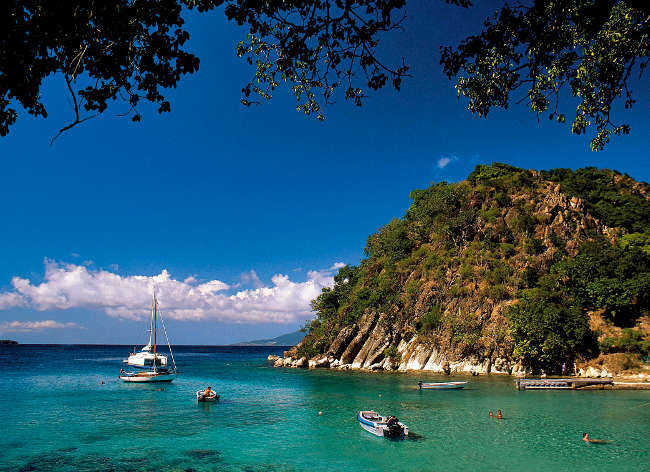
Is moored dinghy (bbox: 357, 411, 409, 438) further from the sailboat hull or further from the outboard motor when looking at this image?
the sailboat hull

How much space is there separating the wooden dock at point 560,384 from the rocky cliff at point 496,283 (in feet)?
21.6

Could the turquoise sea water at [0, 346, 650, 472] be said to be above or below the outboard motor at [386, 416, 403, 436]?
below

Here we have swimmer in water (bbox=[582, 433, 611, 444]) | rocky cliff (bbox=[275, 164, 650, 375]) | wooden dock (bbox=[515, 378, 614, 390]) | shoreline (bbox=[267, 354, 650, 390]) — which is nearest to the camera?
swimmer in water (bbox=[582, 433, 611, 444])

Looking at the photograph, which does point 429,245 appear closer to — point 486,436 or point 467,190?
point 467,190

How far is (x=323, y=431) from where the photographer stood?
25.0 meters

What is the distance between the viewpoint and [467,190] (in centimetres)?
7394

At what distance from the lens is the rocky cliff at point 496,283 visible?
47438mm

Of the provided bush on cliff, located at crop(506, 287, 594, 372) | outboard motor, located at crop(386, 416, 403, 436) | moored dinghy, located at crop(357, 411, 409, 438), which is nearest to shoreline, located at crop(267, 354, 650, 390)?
bush on cliff, located at crop(506, 287, 594, 372)

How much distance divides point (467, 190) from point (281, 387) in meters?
50.2

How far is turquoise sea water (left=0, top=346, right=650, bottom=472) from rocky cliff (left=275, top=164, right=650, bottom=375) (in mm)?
11048

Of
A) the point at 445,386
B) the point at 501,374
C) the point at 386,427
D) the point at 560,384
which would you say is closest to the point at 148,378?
the point at 445,386

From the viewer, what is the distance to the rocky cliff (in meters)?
47.4

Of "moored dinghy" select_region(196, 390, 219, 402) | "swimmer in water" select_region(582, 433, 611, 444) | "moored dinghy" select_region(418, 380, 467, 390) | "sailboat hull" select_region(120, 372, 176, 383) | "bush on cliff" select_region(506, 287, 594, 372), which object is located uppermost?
"bush on cliff" select_region(506, 287, 594, 372)

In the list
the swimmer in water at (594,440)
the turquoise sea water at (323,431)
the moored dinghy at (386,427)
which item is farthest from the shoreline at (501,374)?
the moored dinghy at (386,427)
